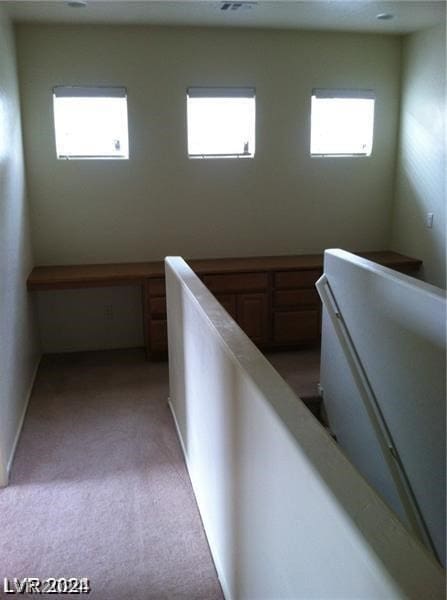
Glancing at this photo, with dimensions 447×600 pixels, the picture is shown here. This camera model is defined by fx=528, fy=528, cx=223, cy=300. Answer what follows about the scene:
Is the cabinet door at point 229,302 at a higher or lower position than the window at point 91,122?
lower

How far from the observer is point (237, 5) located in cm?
356

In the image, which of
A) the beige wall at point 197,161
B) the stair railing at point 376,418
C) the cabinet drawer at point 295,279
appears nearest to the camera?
the stair railing at point 376,418

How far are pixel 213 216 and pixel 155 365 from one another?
4.53 ft

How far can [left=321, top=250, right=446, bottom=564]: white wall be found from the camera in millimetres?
2215

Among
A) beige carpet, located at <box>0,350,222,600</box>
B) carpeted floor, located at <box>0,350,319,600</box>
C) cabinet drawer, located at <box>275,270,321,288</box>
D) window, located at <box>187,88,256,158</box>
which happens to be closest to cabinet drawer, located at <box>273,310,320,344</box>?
cabinet drawer, located at <box>275,270,321,288</box>

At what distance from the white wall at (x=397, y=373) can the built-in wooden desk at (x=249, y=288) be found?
1.17m

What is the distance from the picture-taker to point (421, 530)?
2.35 meters

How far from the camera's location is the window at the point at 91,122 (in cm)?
417

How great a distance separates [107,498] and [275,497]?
1.52 m

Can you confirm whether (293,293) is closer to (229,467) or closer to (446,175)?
(446,175)

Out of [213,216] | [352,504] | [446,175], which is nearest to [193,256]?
[213,216]

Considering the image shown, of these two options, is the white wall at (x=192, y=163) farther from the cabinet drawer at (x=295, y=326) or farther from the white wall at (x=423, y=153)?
the cabinet drawer at (x=295, y=326)

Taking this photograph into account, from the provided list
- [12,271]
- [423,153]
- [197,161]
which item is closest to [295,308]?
[197,161]

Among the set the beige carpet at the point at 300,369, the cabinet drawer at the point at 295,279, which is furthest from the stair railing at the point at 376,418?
the cabinet drawer at the point at 295,279
